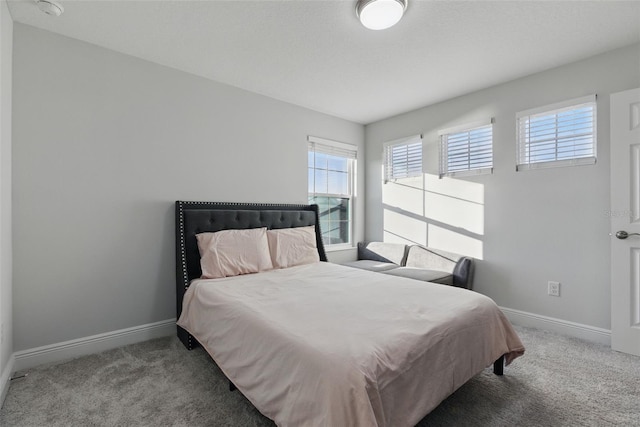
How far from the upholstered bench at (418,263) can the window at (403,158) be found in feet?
3.28

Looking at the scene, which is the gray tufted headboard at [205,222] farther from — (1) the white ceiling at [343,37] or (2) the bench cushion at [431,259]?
(1) the white ceiling at [343,37]

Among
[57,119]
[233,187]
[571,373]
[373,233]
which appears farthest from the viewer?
[373,233]

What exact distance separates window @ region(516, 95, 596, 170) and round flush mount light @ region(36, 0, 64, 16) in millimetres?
3895

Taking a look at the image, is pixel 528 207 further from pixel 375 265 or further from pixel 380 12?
pixel 380 12

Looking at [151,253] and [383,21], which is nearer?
[383,21]

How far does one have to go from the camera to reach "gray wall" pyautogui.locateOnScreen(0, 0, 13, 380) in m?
1.79

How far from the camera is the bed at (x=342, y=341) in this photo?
1116 millimetres

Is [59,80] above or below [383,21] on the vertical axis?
below

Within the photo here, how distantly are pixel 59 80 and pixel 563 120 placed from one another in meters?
4.30

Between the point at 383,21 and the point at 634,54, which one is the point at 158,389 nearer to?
the point at 383,21

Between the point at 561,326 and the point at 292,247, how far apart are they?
2656 millimetres

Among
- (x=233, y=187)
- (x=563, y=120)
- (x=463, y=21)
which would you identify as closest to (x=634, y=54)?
(x=563, y=120)

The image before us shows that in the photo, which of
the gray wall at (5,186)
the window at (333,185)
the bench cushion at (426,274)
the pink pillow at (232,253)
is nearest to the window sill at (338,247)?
the window at (333,185)

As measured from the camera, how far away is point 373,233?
4453mm
